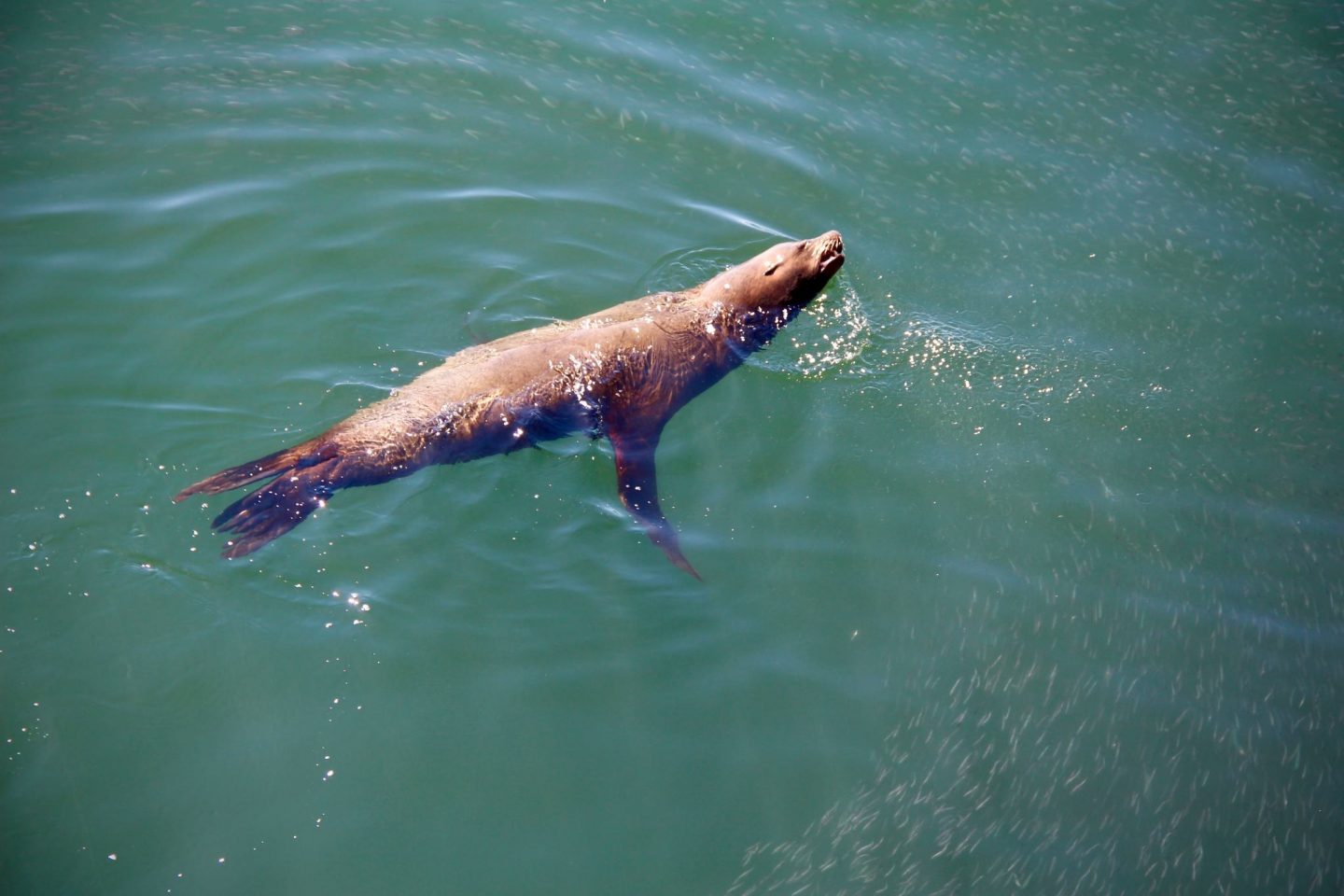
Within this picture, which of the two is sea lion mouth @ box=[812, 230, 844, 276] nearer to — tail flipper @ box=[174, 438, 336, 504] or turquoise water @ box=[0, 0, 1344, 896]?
turquoise water @ box=[0, 0, 1344, 896]

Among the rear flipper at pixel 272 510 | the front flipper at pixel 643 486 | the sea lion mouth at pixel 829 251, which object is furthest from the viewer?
the sea lion mouth at pixel 829 251

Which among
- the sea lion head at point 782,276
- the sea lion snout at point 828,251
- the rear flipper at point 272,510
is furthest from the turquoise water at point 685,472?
the sea lion snout at point 828,251

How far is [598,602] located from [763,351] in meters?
1.86

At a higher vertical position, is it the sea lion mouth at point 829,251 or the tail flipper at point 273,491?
the sea lion mouth at point 829,251

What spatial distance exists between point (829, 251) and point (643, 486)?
5.65ft

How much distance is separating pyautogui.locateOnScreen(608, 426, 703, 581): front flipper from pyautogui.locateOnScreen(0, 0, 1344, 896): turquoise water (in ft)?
0.43

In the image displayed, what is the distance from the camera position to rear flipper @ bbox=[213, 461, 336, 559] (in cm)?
453

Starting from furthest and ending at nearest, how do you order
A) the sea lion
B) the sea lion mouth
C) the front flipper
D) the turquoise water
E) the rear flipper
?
the sea lion mouth < the front flipper < the sea lion < the rear flipper < the turquoise water

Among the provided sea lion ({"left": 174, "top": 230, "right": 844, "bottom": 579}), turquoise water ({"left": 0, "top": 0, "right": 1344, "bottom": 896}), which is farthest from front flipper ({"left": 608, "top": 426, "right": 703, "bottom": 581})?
turquoise water ({"left": 0, "top": 0, "right": 1344, "bottom": 896})

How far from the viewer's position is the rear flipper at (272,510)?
178 inches

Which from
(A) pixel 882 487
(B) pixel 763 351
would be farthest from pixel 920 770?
(B) pixel 763 351

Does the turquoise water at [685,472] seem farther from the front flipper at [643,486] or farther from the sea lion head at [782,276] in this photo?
the sea lion head at [782,276]

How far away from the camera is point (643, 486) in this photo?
5.05 m

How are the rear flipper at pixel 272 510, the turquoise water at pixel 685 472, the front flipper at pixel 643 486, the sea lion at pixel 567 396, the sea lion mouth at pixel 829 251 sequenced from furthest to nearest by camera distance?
1. the sea lion mouth at pixel 829 251
2. the front flipper at pixel 643 486
3. the sea lion at pixel 567 396
4. the rear flipper at pixel 272 510
5. the turquoise water at pixel 685 472
